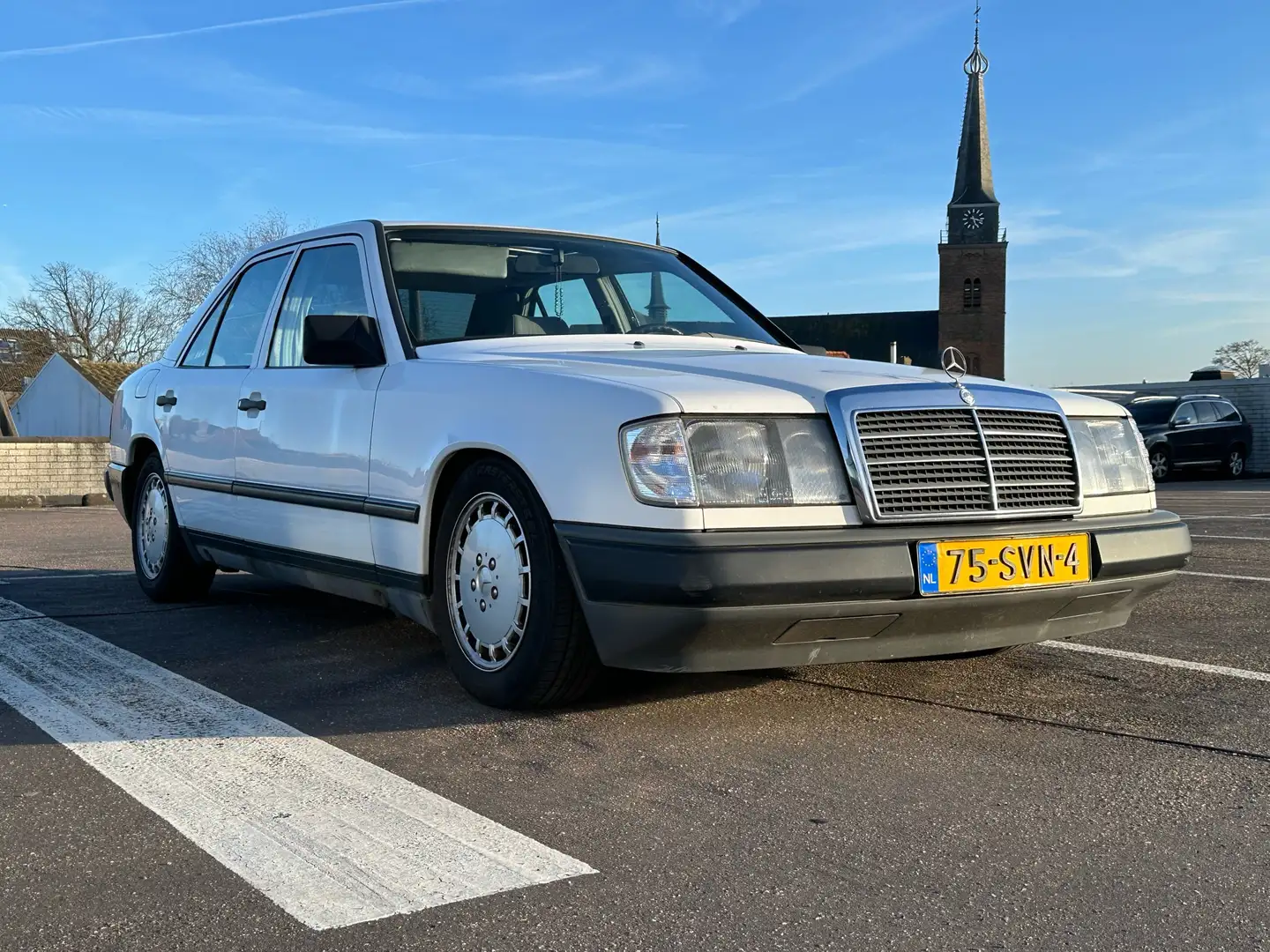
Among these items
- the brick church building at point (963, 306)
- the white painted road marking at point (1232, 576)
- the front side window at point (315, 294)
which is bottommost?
the white painted road marking at point (1232, 576)

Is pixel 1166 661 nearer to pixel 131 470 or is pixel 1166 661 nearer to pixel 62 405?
pixel 131 470

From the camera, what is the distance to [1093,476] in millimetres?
3875

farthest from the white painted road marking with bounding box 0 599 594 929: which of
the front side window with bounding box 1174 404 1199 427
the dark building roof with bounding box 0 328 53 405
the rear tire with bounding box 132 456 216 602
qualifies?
the dark building roof with bounding box 0 328 53 405

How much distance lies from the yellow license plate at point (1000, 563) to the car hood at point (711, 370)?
0.50m

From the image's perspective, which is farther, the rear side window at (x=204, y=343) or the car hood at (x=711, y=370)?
the rear side window at (x=204, y=343)

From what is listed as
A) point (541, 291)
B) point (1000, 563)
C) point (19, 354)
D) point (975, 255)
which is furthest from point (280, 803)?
point (975, 255)

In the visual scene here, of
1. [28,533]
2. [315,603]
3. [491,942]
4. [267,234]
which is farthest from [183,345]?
[267,234]

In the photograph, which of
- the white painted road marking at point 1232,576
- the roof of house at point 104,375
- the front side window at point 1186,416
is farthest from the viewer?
the roof of house at point 104,375

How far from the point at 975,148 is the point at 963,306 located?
42.4 feet

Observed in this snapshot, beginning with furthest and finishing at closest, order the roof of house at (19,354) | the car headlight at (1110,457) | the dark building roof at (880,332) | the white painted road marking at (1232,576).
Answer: the dark building roof at (880,332) → the roof of house at (19,354) → the white painted road marking at (1232,576) → the car headlight at (1110,457)

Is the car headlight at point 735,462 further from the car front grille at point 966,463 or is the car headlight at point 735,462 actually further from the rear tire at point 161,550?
the rear tire at point 161,550

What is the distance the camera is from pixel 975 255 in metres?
82.2

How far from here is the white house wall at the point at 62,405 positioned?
5328cm

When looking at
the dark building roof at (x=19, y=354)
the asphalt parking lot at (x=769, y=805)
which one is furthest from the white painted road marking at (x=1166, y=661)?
the dark building roof at (x=19, y=354)
